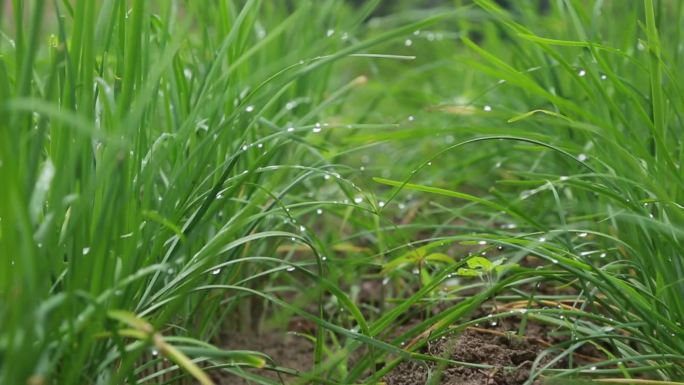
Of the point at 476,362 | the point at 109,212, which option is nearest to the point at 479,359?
the point at 476,362

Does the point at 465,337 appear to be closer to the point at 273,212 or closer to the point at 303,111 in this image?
the point at 273,212

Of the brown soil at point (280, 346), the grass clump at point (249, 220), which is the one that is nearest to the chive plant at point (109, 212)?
the grass clump at point (249, 220)

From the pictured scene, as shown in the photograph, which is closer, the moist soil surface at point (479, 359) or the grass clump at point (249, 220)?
the grass clump at point (249, 220)

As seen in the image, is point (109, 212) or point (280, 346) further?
point (280, 346)

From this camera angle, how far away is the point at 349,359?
5.52ft

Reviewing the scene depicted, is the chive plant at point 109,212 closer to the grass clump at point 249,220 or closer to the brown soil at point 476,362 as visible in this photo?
the grass clump at point 249,220

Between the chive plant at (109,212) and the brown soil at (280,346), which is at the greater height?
the chive plant at (109,212)

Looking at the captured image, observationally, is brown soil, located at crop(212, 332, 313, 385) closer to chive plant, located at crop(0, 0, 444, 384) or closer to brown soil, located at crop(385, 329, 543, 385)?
chive plant, located at crop(0, 0, 444, 384)

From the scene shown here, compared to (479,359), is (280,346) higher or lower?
lower

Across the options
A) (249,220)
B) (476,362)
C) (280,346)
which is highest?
(249,220)

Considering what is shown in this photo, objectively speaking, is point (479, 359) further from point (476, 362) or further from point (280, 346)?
point (280, 346)

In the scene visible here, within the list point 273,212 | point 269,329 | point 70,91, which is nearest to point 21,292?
point 70,91

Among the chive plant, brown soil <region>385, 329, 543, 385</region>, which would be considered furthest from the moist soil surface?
the chive plant

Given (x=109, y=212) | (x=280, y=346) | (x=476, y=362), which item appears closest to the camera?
(x=109, y=212)
